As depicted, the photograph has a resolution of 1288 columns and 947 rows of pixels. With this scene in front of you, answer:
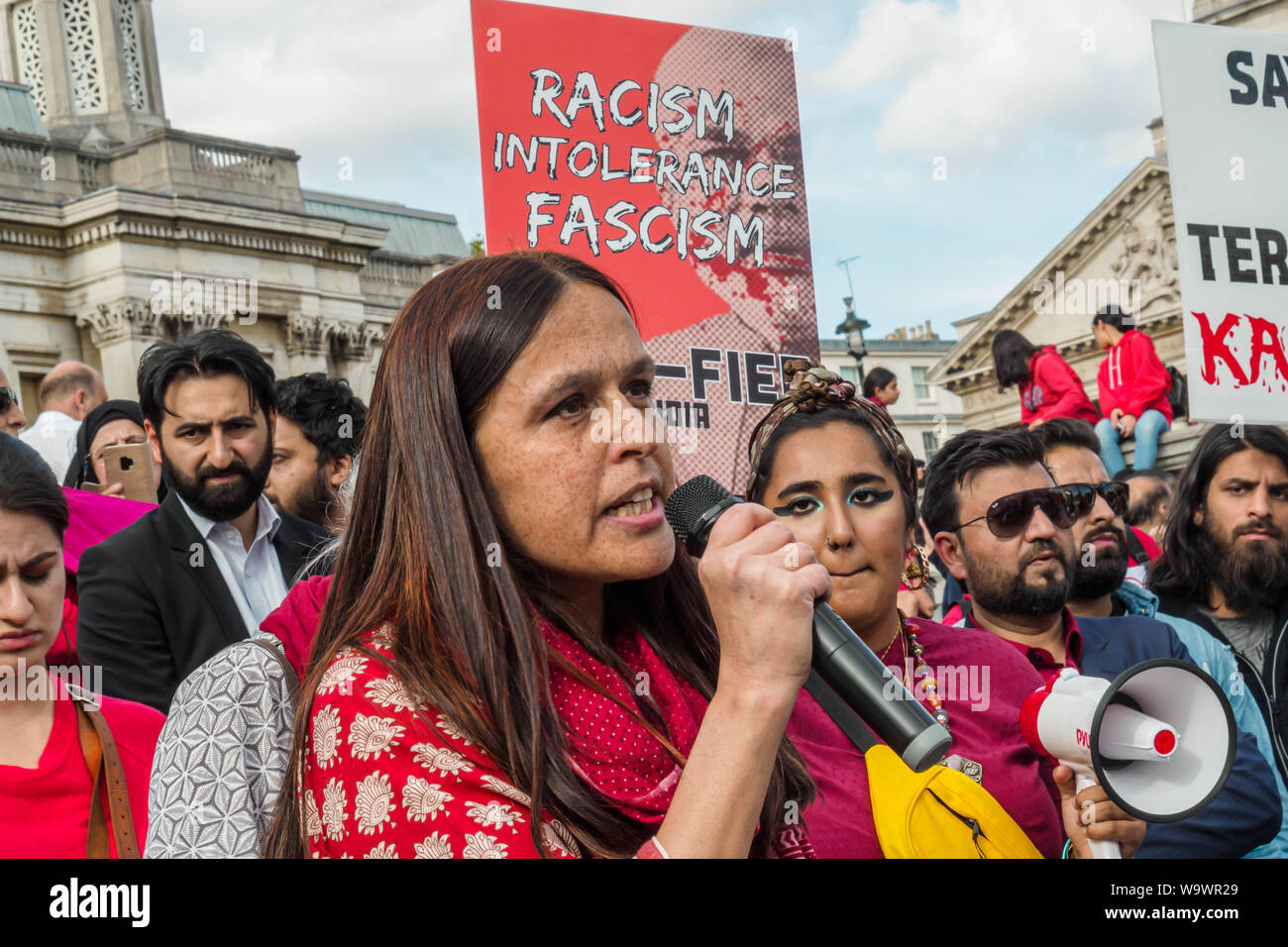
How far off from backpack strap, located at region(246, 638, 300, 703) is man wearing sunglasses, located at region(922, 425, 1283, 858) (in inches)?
94.7

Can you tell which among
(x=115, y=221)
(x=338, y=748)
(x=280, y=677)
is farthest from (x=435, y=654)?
(x=115, y=221)

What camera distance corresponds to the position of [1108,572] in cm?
523

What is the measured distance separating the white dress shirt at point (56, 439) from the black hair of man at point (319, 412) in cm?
264

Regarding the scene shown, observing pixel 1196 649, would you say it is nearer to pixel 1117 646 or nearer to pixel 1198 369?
pixel 1117 646

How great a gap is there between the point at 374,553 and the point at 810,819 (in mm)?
1221

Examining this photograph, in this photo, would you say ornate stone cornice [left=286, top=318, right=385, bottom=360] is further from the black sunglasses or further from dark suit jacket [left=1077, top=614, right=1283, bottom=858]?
dark suit jacket [left=1077, top=614, right=1283, bottom=858]

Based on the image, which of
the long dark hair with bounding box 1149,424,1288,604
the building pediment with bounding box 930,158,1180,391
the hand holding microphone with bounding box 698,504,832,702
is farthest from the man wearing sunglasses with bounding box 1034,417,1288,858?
the building pediment with bounding box 930,158,1180,391

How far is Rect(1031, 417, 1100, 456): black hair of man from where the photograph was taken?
229 inches

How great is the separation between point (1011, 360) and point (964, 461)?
692 cm

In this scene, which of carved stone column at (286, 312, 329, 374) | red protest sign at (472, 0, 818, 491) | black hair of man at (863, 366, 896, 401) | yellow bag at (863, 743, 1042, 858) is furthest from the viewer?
carved stone column at (286, 312, 329, 374)

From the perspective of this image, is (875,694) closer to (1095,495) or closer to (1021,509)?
(1021,509)

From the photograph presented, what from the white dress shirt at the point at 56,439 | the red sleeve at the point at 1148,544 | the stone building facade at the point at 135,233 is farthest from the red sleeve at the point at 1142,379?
the stone building facade at the point at 135,233

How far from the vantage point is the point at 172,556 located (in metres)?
4.46
